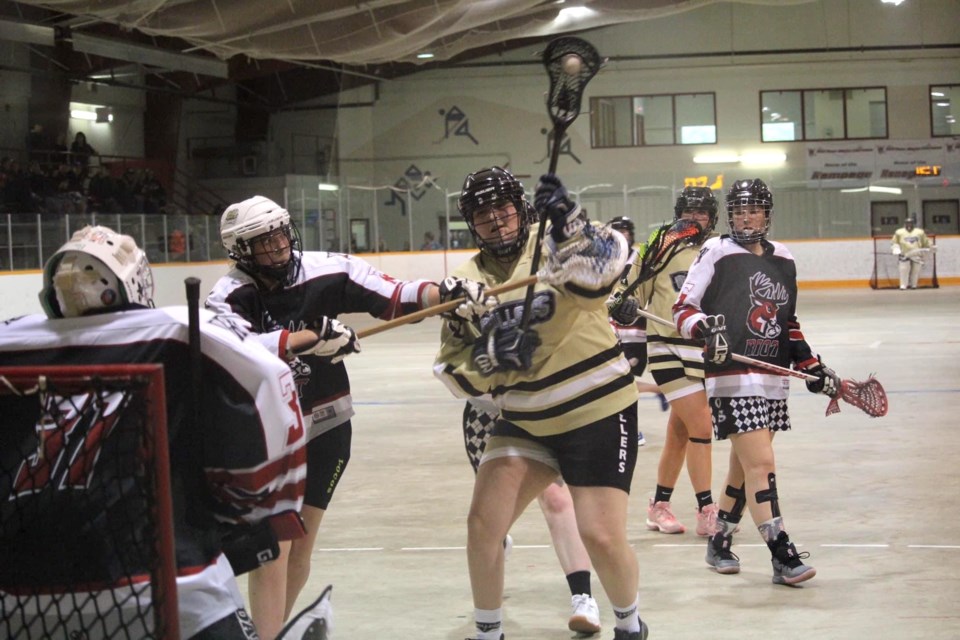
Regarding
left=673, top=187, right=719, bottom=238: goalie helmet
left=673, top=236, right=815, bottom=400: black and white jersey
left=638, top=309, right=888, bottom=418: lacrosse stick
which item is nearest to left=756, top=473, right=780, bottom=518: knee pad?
left=673, top=236, right=815, bottom=400: black and white jersey

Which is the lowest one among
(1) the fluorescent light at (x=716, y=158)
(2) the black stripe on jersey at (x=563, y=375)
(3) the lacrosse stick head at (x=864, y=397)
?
(3) the lacrosse stick head at (x=864, y=397)

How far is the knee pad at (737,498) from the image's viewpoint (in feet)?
15.6

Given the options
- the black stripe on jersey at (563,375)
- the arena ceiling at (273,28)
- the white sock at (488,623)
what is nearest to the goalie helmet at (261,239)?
the black stripe on jersey at (563,375)

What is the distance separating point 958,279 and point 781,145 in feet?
18.5

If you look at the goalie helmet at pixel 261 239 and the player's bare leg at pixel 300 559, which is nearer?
the goalie helmet at pixel 261 239

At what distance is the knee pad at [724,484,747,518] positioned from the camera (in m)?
4.75

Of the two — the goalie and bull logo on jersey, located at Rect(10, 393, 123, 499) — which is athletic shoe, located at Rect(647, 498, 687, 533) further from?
the goalie

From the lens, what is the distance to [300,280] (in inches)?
138

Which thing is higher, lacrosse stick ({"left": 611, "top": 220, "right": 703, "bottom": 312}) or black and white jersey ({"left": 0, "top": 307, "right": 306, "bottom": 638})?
lacrosse stick ({"left": 611, "top": 220, "right": 703, "bottom": 312})

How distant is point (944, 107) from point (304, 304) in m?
28.2

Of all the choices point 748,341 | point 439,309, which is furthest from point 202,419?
point 748,341

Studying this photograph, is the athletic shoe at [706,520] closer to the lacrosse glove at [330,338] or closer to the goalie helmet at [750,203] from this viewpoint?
the goalie helmet at [750,203]

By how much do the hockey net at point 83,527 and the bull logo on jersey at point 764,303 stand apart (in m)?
3.08

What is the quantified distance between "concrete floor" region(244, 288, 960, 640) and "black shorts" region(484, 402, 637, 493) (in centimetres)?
84
